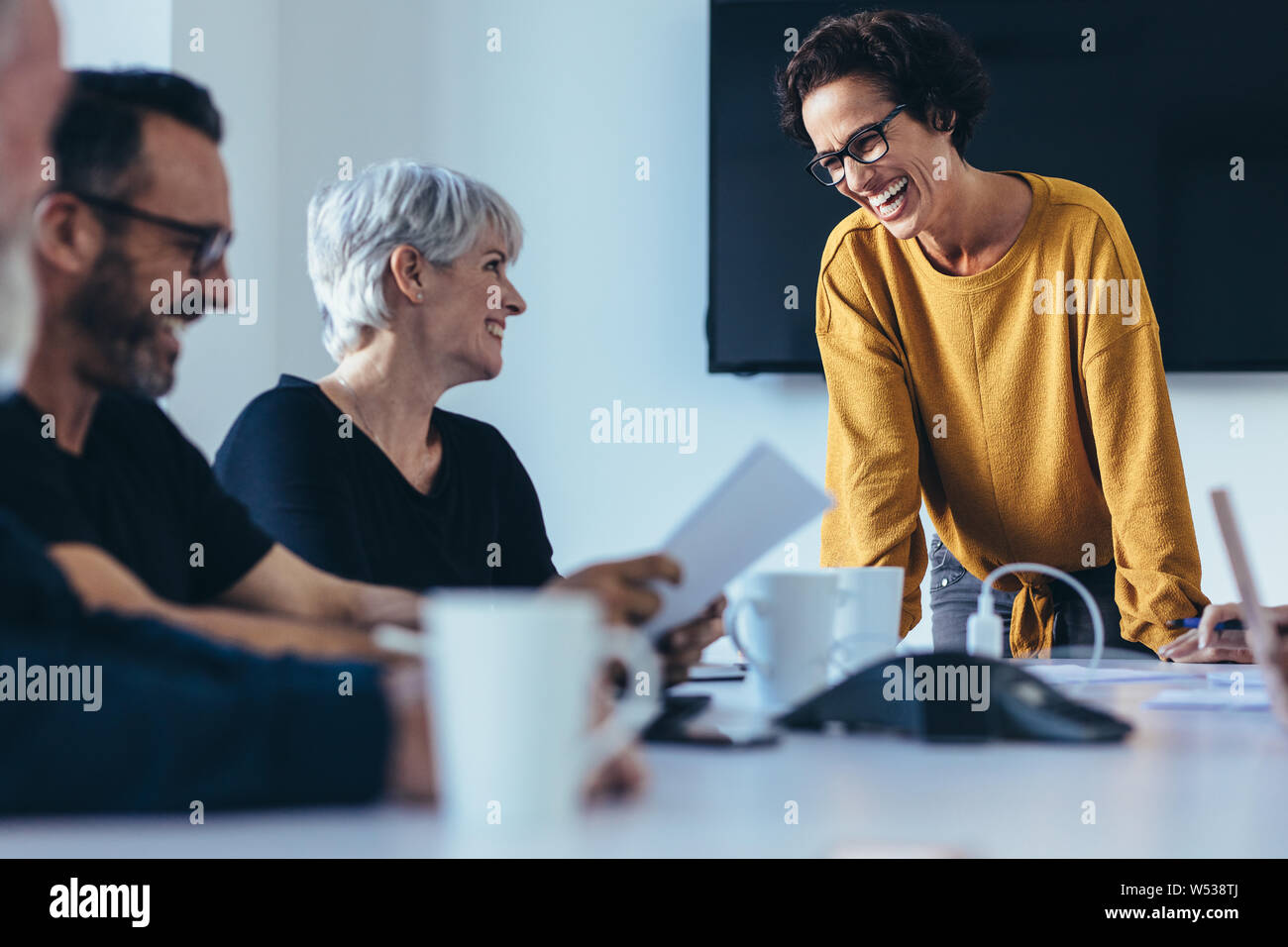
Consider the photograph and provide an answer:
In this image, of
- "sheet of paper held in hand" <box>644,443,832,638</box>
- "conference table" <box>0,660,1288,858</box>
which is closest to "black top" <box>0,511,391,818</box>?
"conference table" <box>0,660,1288,858</box>

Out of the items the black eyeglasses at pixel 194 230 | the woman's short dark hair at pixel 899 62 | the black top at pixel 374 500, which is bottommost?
the black top at pixel 374 500

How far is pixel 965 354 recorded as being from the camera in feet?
6.44

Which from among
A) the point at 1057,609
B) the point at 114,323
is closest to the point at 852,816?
the point at 114,323

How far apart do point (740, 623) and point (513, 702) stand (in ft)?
1.82

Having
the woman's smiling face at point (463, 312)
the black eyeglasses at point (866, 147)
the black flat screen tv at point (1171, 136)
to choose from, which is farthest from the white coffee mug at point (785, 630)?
the black flat screen tv at point (1171, 136)

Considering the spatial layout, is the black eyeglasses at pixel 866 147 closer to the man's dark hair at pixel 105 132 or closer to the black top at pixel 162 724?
the man's dark hair at pixel 105 132

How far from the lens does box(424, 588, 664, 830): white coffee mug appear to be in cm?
48

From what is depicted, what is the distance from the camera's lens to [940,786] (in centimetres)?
67

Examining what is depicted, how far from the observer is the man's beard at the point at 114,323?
3.08 ft

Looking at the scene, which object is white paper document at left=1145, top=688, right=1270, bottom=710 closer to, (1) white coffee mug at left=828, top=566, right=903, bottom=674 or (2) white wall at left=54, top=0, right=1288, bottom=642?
(1) white coffee mug at left=828, top=566, right=903, bottom=674

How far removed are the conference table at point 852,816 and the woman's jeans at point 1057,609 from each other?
1.04m

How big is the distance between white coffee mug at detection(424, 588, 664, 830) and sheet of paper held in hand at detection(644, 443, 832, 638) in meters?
0.33

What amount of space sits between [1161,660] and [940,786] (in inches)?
39.5
